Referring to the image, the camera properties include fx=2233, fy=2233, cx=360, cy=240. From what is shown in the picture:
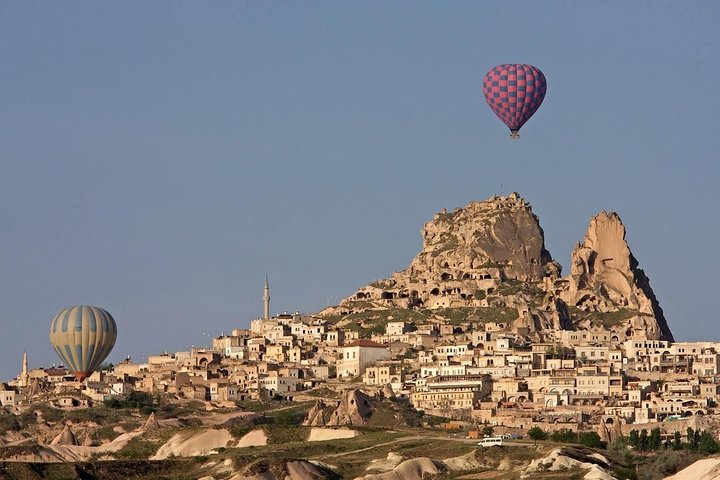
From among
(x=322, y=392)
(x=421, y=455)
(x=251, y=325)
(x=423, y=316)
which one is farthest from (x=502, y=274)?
(x=421, y=455)

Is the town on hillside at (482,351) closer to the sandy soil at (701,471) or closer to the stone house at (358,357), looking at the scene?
the stone house at (358,357)

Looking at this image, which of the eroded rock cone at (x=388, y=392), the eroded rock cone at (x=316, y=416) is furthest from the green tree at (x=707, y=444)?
the eroded rock cone at (x=388, y=392)

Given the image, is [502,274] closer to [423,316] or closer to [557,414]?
[423,316]

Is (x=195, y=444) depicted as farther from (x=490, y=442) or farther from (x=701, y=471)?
(x=701, y=471)

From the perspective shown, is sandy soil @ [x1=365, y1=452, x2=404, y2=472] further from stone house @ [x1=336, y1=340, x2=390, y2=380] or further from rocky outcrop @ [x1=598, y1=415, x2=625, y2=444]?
stone house @ [x1=336, y1=340, x2=390, y2=380]

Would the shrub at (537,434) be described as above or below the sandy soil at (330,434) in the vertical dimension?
below

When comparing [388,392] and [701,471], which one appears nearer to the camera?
[701,471]

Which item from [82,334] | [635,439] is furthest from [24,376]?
[635,439]
